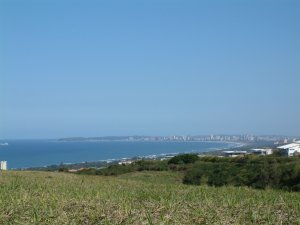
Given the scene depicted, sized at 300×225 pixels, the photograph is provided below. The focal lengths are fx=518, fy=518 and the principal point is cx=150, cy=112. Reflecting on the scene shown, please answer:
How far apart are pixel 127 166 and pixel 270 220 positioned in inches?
1287

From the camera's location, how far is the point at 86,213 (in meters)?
6.12

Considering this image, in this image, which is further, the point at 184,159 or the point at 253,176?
the point at 184,159

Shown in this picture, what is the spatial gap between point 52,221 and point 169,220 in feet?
4.31

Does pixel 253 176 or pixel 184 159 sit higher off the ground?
pixel 184 159

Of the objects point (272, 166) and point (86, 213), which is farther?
point (272, 166)

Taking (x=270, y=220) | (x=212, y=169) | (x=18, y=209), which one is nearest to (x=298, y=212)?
(x=270, y=220)

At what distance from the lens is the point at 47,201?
24.3 feet

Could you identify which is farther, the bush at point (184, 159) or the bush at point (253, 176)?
the bush at point (184, 159)

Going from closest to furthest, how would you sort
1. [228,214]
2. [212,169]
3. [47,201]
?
[228,214], [47,201], [212,169]

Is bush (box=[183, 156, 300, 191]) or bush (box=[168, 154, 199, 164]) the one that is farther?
bush (box=[168, 154, 199, 164])

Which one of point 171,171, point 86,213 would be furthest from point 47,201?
point 171,171

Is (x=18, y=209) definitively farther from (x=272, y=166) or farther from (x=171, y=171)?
→ (x=171, y=171)

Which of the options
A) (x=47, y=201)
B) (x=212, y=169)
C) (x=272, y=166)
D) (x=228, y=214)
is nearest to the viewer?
(x=228, y=214)

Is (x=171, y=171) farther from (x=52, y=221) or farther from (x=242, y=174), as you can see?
(x=52, y=221)
